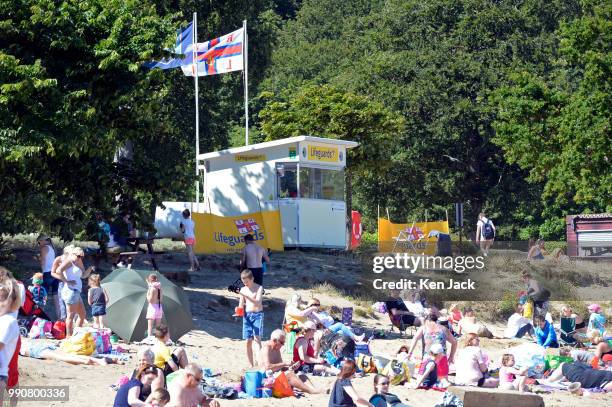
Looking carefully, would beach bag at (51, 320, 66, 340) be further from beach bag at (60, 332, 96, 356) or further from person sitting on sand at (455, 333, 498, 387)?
person sitting on sand at (455, 333, 498, 387)

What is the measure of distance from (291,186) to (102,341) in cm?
1352

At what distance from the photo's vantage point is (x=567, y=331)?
23.6 m

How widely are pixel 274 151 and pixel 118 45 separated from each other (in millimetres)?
9645

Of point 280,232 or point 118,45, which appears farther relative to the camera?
point 280,232

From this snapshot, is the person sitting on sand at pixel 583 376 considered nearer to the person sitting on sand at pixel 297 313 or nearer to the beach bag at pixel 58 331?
the person sitting on sand at pixel 297 313

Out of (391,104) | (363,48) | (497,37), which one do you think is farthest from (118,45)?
(363,48)

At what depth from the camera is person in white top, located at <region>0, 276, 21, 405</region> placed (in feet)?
30.5

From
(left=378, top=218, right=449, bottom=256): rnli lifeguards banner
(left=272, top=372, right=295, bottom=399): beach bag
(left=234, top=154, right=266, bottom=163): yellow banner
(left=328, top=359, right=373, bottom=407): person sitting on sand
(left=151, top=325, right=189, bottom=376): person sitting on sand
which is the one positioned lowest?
(left=272, top=372, right=295, bottom=399): beach bag

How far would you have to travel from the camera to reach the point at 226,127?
3962 centimetres

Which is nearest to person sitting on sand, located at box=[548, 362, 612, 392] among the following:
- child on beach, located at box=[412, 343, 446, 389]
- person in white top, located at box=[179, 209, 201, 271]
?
child on beach, located at box=[412, 343, 446, 389]

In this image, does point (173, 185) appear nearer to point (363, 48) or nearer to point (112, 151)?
point (112, 151)

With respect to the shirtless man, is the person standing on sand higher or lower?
higher

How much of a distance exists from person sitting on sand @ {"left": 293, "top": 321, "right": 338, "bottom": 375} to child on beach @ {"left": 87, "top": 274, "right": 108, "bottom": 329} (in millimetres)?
3011

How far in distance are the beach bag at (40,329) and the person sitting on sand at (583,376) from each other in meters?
7.92
